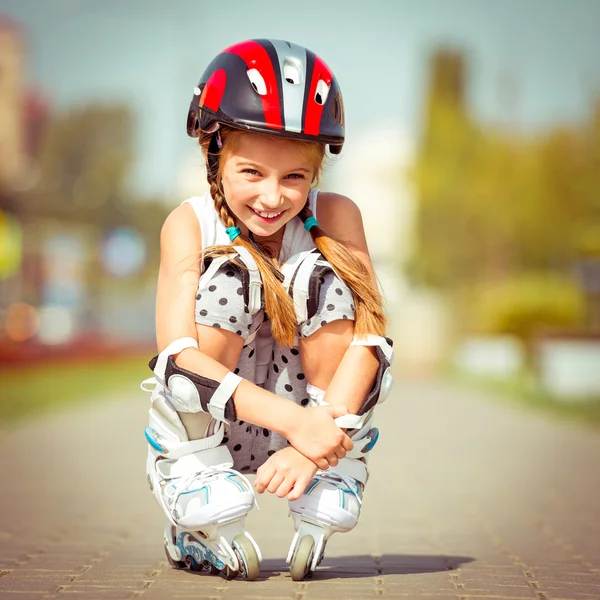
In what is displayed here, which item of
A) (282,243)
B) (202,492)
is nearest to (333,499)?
(202,492)

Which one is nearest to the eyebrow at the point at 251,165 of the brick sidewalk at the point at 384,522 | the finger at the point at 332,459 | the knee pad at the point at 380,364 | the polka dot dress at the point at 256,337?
the polka dot dress at the point at 256,337

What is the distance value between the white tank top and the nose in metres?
0.24

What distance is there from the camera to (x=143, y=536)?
520cm

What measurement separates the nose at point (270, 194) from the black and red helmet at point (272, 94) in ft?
0.57

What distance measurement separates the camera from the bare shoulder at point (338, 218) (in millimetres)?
3953

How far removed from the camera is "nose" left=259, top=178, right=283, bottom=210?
362 cm

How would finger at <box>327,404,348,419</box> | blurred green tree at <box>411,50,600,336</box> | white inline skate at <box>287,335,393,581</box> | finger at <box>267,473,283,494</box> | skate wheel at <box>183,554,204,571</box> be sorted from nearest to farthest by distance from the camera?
finger at <box>267,473,283,494</box> → finger at <box>327,404,348,419</box> → white inline skate at <box>287,335,393,581</box> → skate wheel at <box>183,554,204,571</box> → blurred green tree at <box>411,50,600,336</box>

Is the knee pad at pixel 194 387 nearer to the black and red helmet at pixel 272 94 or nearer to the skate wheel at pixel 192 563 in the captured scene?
the skate wheel at pixel 192 563

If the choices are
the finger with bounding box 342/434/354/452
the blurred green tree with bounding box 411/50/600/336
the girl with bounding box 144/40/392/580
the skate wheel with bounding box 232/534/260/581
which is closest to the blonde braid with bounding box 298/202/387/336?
the girl with bounding box 144/40/392/580

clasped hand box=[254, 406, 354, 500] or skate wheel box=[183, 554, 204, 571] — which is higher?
clasped hand box=[254, 406, 354, 500]

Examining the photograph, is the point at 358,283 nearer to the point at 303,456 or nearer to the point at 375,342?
the point at 375,342

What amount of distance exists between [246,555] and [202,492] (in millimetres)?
256

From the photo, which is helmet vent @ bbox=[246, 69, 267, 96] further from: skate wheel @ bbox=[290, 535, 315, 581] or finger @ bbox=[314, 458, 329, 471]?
skate wheel @ bbox=[290, 535, 315, 581]

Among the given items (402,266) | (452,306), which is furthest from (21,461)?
(402,266)
